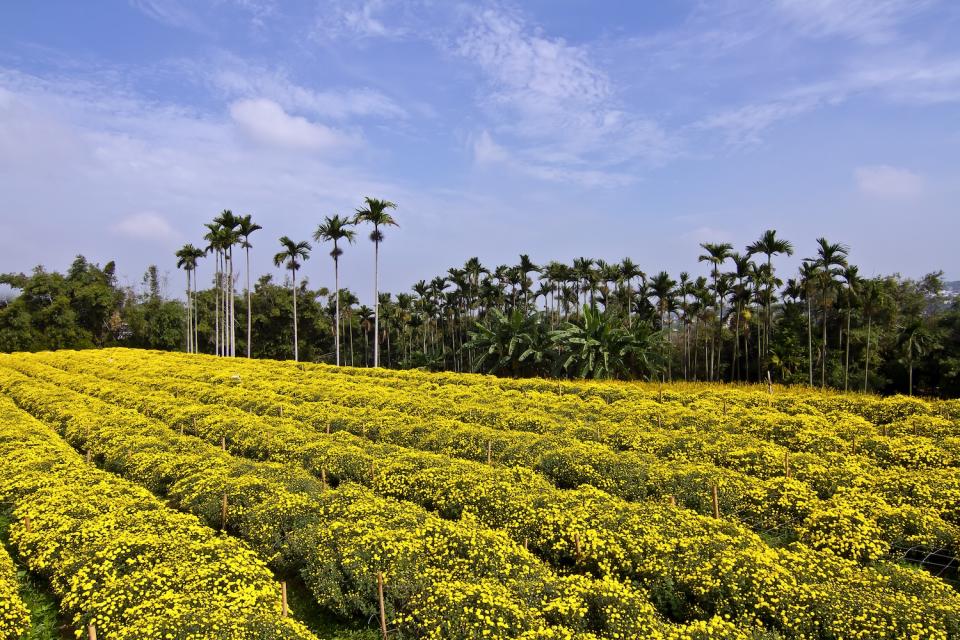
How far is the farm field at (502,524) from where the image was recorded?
8.54 metres

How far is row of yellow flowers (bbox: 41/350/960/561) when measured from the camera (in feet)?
37.2

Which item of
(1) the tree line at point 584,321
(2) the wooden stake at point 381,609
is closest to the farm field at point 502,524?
(2) the wooden stake at point 381,609

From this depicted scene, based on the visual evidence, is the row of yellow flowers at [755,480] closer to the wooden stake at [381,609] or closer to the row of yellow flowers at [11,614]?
the wooden stake at [381,609]

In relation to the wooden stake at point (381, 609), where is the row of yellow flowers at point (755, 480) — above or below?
above

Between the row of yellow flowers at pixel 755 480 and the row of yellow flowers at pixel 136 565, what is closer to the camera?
the row of yellow flowers at pixel 136 565

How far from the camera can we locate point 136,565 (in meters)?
10.0

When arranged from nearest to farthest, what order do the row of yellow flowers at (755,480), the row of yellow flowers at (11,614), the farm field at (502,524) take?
the farm field at (502,524)
the row of yellow flowers at (11,614)
the row of yellow flowers at (755,480)

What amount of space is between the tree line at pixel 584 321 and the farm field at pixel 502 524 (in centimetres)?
1772

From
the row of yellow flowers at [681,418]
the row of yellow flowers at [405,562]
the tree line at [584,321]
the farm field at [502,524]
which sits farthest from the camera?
the tree line at [584,321]

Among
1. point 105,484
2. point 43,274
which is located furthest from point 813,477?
point 43,274

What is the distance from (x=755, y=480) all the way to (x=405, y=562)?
360 inches

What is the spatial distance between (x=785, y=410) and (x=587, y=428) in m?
8.66

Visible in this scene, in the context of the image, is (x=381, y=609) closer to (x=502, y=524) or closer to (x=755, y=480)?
(x=502, y=524)

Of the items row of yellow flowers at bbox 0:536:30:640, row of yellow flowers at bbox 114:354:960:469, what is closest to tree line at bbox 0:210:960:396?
row of yellow flowers at bbox 114:354:960:469
